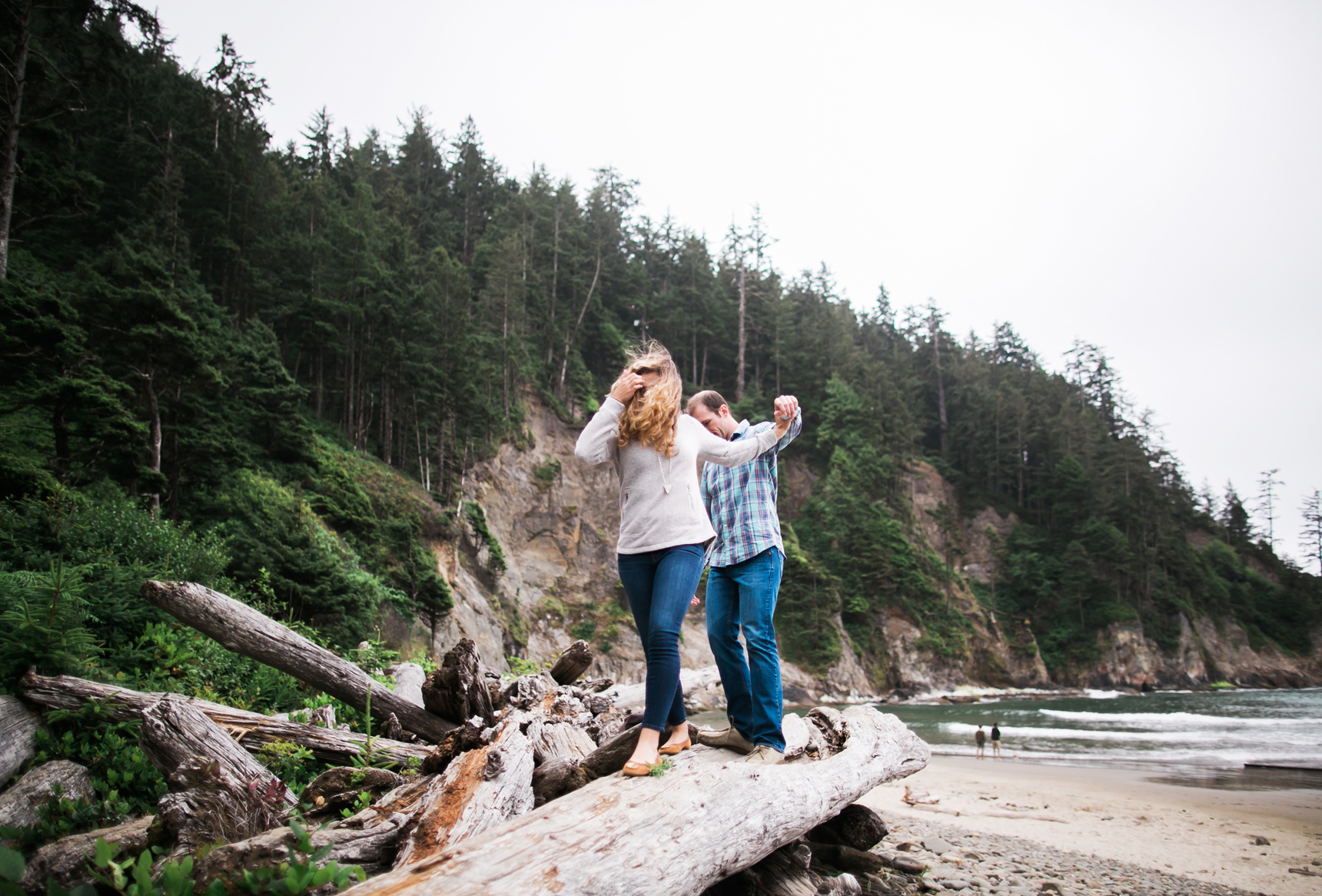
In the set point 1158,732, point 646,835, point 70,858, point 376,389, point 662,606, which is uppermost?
point 376,389

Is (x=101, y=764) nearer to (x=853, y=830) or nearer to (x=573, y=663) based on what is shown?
(x=573, y=663)

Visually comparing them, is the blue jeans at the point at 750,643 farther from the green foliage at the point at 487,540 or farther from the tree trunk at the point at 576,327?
the tree trunk at the point at 576,327

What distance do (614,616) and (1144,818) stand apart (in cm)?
2129

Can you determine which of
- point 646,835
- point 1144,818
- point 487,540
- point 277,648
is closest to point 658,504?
point 646,835

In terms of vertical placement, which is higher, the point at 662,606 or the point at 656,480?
the point at 656,480

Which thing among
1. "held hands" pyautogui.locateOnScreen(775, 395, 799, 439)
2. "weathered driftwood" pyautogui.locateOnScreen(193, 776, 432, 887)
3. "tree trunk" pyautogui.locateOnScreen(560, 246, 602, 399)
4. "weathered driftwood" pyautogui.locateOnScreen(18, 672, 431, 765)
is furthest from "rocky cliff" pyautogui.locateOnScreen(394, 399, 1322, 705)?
"held hands" pyautogui.locateOnScreen(775, 395, 799, 439)

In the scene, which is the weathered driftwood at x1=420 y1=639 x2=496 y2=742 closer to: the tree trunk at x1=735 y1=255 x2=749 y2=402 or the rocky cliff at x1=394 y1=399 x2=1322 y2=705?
the rocky cliff at x1=394 y1=399 x2=1322 y2=705

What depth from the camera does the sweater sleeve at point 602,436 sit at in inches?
121

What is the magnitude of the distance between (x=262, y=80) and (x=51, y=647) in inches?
1233

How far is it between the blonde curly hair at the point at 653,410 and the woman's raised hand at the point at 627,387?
0.05 feet

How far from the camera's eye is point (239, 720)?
3928 millimetres

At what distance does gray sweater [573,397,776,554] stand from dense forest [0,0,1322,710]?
11.5 ft

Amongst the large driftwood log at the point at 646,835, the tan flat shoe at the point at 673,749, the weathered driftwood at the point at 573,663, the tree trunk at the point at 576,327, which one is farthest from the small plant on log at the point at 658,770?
the tree trunk at the point at 576,327

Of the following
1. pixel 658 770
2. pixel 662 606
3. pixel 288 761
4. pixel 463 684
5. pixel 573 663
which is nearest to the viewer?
pixel 658 770
